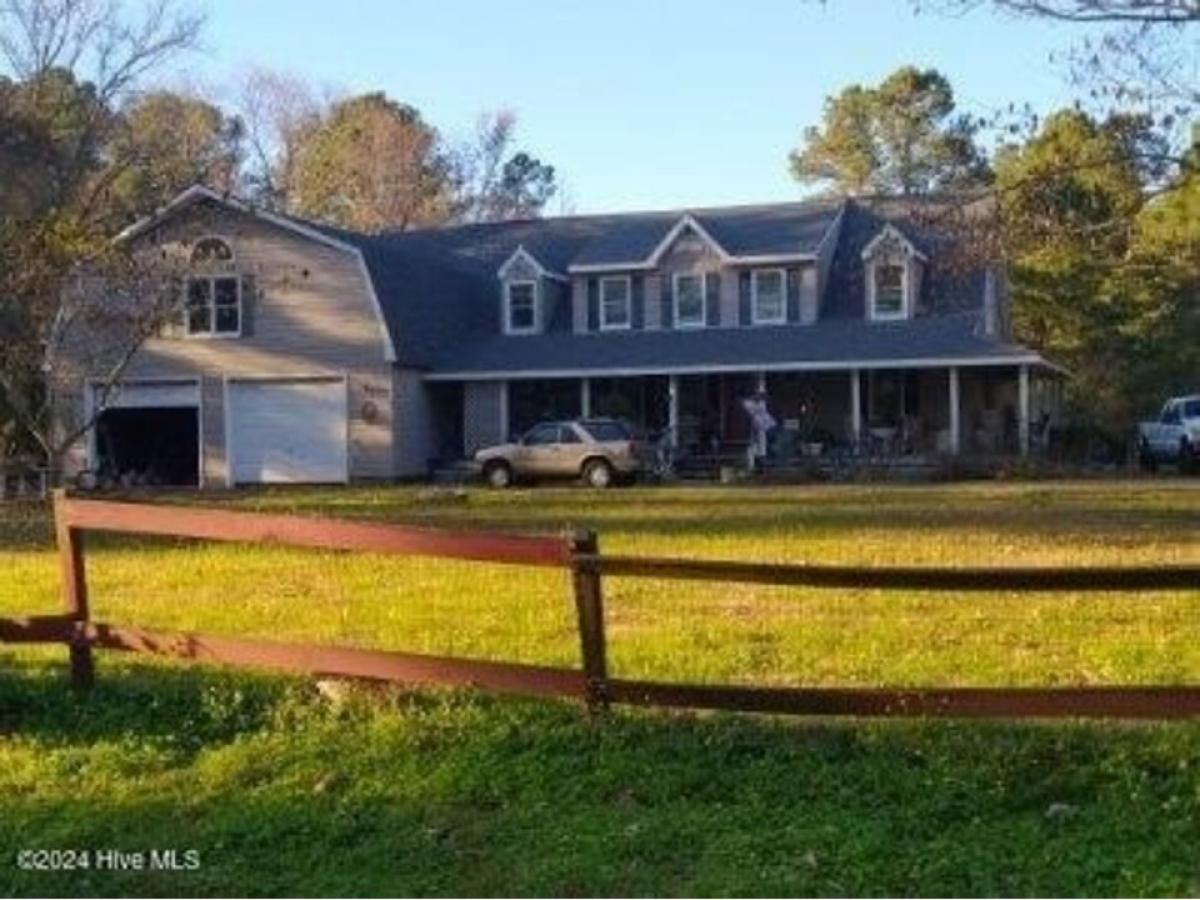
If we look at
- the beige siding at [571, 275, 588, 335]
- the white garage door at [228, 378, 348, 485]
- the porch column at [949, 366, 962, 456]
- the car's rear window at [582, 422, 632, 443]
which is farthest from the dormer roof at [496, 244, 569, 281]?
the porch column at [949, 366, 962, 456]

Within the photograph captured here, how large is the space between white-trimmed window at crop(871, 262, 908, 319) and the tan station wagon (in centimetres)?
801

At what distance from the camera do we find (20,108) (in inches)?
1674

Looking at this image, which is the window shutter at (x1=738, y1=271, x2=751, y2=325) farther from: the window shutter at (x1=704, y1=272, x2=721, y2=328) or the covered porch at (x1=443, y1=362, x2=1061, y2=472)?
the covered porch at (x1=443, y1=362, x2=1061, y2=472)

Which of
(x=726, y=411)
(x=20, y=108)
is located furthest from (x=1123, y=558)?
(x=20, y=108)

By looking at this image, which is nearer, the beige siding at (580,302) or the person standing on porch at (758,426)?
the person standing on porch at (758,426)

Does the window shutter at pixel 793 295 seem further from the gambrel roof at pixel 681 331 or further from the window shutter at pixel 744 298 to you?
the window shutter at pixel 744 298

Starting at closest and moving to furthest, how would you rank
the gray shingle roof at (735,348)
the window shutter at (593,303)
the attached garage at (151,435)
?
1. the gray shingle roof at (735,348)
2. the attached garage at (151,435)
3. the window shutter at (593,303)

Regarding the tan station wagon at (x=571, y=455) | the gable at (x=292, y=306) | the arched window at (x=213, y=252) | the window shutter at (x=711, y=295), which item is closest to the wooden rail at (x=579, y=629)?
the tan station wagon at (x=571, y=455)

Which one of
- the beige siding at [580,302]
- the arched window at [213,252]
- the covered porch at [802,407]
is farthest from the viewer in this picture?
the beige siding at [580,302]

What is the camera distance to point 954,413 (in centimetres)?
4219

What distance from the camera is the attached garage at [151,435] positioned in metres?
44.9

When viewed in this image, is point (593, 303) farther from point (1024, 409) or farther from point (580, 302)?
point (1024, 409)

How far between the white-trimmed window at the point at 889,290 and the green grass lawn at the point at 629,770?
103ft

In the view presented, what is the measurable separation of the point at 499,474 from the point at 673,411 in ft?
18.2
